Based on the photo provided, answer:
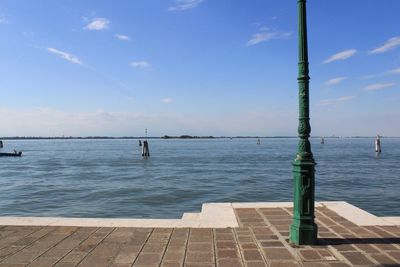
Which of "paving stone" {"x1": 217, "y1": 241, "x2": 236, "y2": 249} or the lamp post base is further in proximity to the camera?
the lamp post base

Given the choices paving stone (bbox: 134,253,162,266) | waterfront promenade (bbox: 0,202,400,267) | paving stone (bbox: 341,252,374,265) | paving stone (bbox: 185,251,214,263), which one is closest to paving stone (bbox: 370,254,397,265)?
waterfront promenade (bbox: 0,202,400,267)

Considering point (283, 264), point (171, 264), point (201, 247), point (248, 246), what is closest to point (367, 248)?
point (283, 264)

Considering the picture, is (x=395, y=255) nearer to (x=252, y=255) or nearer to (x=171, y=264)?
(x=252, y=255)

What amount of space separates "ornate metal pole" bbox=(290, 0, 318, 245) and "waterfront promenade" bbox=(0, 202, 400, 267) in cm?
24

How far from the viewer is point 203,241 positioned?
6.26 metres

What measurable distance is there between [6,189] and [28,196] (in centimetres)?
416

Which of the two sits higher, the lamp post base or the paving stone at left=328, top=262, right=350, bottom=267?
the lamp post base

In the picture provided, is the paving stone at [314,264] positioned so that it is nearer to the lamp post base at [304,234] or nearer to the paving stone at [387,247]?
the lamp post base at [304,234]

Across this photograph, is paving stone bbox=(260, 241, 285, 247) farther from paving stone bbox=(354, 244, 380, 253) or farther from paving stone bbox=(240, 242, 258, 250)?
paving stone bbox=(354, 244, 380, 253)

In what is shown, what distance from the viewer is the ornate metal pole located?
6.10 m

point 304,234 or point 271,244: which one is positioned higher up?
point 304,234

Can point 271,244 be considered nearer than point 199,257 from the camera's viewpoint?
No

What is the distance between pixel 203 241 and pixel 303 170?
1860 mm

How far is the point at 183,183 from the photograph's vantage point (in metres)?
26.0
